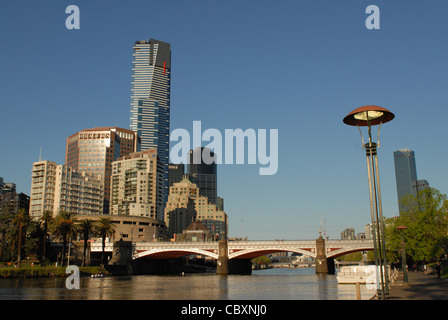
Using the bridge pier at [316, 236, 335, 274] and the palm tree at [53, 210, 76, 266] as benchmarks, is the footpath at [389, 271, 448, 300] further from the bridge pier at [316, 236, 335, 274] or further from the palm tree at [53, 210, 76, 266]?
the palm tree at [53, 210, 76, 266]

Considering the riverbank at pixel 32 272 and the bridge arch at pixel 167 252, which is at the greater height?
the bridge arch at pixel 167 252

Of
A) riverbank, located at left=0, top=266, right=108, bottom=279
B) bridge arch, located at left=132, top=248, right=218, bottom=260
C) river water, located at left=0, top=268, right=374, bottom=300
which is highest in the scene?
bridge arch, located at left=132, top=248, right=218, bottom=260

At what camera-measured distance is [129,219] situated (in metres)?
181

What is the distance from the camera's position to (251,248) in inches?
5192

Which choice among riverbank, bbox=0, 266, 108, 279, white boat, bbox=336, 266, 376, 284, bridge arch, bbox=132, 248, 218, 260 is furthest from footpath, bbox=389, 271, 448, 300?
bridge arch, bbox=132, 248, 218, 260

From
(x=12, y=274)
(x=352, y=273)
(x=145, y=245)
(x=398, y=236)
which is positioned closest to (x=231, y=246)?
(x=145, y=245)

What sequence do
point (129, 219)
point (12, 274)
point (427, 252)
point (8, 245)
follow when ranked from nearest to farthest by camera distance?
point (427, 252) → point (12, 274) → point (8, 245) → point (129, 219)

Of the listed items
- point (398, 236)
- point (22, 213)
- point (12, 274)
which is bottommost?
point (12, 274)

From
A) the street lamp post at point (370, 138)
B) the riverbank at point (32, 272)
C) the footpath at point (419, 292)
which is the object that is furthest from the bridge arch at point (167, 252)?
the street lamp post at point (370, 138)

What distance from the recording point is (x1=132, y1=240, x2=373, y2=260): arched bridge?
417ft

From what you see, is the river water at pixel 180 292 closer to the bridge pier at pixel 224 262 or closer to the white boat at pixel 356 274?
the white boat at pixel 356 274

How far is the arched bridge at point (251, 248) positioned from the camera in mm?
127250
